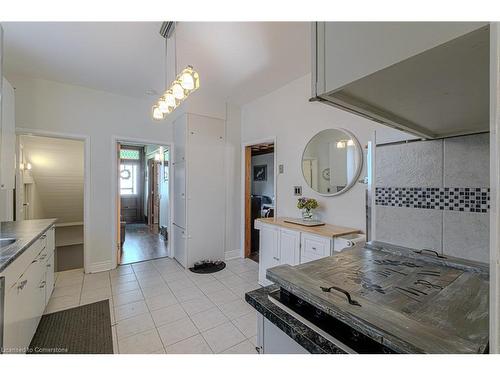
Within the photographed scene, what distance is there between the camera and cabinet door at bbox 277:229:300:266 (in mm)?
2348

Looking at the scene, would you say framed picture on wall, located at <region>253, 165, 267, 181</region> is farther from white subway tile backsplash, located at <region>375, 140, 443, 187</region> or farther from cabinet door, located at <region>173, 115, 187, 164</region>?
white subway tile backsplash, located at <region>375, 140, 443, 187</region>

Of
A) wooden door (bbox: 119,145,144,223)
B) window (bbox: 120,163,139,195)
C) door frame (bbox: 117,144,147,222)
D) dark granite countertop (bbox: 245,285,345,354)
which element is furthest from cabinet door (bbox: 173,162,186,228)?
window (bbox: 120,163,139,195)

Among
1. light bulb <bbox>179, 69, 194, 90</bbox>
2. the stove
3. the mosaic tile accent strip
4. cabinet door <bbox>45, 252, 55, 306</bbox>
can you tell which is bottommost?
cabinet door <bbox>45, 252, 55, 306</bbox>

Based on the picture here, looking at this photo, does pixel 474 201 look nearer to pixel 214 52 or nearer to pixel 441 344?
pixel 441 344

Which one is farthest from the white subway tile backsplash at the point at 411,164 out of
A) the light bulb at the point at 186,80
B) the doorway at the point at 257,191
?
the doorway at the point at 257,191

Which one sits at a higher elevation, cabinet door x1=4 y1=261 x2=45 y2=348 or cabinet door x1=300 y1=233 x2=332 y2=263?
cabinet door x1=300 y1=233 x2=332 y2=263

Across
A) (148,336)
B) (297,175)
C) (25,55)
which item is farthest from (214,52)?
(148,336)

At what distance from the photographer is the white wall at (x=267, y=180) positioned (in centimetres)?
593

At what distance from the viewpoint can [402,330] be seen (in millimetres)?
546

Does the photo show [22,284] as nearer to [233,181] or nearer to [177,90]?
[177,90]

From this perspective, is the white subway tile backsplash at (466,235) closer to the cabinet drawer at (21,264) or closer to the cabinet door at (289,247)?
the cabinet door at (289,247)

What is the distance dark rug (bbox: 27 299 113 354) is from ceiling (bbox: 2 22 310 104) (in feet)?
8.63

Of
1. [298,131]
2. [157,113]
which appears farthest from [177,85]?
[298,131]
